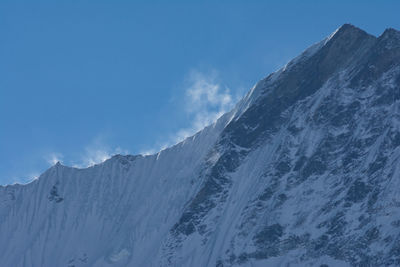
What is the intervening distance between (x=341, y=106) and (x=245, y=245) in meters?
28.5

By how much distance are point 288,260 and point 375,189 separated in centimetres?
1571

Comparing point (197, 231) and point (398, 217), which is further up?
point (197, 231)

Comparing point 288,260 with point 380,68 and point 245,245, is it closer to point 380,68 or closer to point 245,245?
point 245,245

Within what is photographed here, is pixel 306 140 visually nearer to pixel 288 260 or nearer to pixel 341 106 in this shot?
pixel 341 106

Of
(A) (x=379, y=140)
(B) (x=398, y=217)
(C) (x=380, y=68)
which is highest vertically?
(C) (x=380, y=68)

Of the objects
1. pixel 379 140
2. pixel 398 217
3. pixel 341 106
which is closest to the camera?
pixel 398 217

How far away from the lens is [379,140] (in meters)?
186

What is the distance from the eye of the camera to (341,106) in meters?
198

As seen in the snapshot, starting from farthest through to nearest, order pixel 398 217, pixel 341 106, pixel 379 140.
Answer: pixel 341 106 → pixel 379 140 → pixel 398 217

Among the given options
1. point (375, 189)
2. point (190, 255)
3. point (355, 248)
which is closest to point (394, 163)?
point (375, 189)

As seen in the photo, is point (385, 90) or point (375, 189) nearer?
point (375, 189)

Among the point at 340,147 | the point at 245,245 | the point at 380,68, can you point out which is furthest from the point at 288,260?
the point at 380,68

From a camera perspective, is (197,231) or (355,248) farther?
(197,231)

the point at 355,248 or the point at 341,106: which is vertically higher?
the point at 341,106
